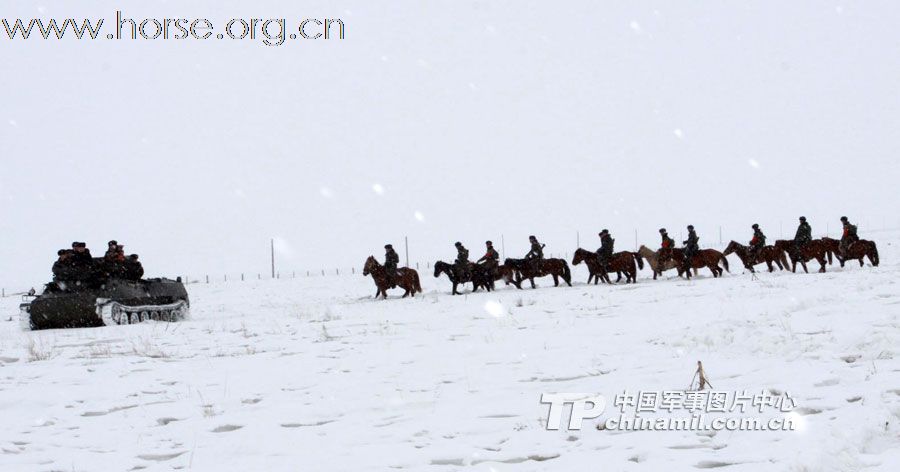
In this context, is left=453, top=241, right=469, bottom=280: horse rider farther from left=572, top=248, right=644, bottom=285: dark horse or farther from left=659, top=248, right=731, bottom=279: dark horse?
left=659, top=248, right=731, bottom=279: dark horse

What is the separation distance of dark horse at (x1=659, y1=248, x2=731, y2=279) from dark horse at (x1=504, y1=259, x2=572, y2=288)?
11.6ft

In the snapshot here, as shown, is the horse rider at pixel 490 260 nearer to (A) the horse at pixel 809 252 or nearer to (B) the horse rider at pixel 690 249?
(B) the horse rider at pixel 690 249

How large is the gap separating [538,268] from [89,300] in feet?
45.5

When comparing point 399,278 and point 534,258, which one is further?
point 534,258

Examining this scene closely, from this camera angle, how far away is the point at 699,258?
2353cm

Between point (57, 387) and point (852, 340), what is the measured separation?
9690 millimetres

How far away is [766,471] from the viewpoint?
449cm

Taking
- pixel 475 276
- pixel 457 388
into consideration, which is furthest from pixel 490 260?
pixel 457 388

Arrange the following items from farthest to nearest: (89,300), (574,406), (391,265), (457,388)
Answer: (391,265)
(89,300)
(457,388)
(574,406)

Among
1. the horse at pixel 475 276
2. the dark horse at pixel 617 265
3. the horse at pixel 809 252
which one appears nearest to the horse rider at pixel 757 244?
the horse at pixel 809 252

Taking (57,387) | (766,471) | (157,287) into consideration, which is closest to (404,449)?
(766,471)

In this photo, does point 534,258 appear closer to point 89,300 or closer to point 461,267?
point 461,267

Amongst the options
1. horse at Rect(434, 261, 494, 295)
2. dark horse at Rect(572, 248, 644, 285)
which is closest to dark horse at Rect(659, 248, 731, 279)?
dark horse at Rect(572, 248, 644, 285)

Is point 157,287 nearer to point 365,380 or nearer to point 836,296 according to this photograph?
point 365,380
